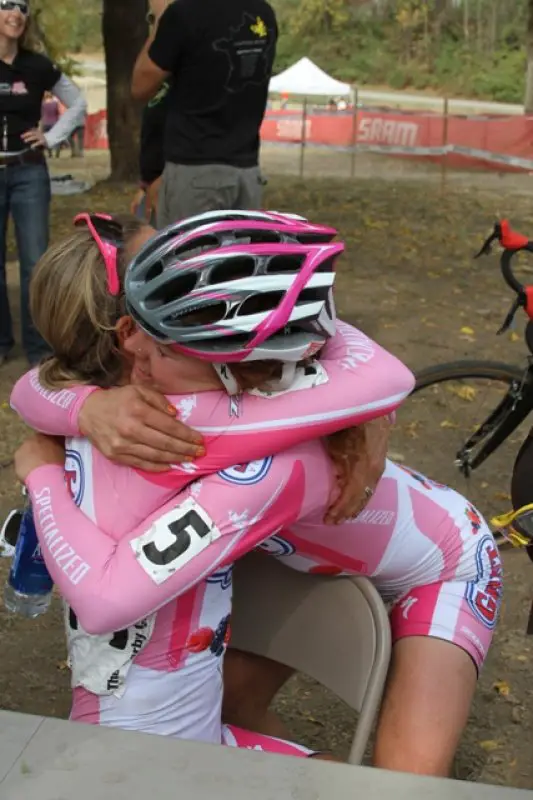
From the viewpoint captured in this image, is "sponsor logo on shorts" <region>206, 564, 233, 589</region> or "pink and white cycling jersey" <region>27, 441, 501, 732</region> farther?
"sponsor logo on shorts" <region>206, 564, 233, 589</region>

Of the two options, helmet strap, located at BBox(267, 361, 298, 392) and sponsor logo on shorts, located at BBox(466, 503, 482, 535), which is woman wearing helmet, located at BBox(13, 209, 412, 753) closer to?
helmet strap, located at BBox(267, 361, 298, 392)

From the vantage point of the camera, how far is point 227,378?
1.53 m

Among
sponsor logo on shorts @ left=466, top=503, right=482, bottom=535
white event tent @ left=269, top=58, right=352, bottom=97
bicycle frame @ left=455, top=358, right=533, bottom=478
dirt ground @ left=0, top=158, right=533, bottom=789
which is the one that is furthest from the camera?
white event tent @ left=269, top=58, right=352, bottom=97

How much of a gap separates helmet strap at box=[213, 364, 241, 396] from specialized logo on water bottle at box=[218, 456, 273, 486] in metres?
0.12

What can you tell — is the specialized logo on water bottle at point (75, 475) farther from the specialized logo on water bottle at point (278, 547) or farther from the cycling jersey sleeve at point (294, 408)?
the specialized logo on water bottle at point (278, 547)

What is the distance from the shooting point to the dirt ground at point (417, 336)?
3.14 m

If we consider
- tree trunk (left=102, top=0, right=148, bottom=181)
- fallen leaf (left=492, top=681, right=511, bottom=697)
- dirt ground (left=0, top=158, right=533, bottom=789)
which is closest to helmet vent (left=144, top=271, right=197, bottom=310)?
dirt ground (left=0, top=158, right=533, bottom=789)

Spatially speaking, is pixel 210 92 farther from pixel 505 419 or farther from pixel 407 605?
pixel 407 605

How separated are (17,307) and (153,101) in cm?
242

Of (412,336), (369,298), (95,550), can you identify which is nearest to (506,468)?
(412,336)

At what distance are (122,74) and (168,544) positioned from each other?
12.9 m

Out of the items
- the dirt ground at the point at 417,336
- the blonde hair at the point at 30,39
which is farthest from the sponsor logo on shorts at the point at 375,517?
the blonde hair at the point at 30,39

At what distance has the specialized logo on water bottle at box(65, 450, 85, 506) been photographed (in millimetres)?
1606

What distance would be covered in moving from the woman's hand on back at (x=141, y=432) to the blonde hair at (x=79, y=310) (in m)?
0.15
